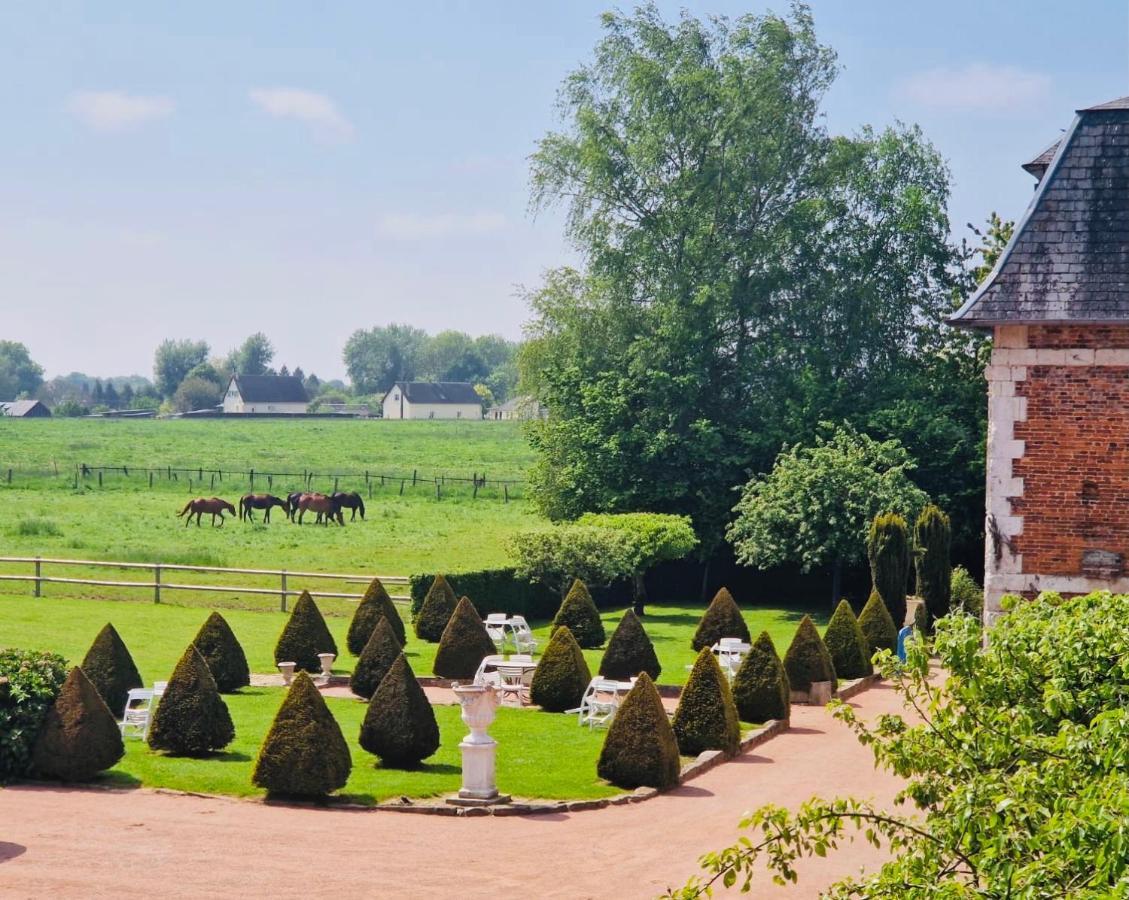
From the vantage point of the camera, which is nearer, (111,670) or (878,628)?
(111,670)

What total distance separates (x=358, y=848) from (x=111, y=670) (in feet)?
26.2

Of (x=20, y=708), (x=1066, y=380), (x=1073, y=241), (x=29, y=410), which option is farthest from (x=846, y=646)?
(x=29, y=410)

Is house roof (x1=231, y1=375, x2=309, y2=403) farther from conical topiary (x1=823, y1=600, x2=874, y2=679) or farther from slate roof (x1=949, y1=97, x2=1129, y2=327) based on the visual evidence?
slate roof (x1=949, y1=97, x2=1129, y2=327)

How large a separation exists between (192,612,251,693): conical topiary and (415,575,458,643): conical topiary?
7.30 m

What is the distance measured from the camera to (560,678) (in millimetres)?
26156

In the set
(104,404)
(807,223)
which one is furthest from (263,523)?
(104,404)

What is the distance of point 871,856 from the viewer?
57.3ft

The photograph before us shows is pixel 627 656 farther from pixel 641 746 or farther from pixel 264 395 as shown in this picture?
pixel 264 395

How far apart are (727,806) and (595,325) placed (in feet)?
93.1

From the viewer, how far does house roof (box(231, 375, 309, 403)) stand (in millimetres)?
160500

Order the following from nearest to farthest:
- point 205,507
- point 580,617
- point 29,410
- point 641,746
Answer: point 641,746
point 580,617
point 205,507
point 29,410

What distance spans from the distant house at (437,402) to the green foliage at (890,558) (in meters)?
132

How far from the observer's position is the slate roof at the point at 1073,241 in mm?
18188

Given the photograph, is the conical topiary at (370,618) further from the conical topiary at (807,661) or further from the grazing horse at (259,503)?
the grazing horse at (259,503)
